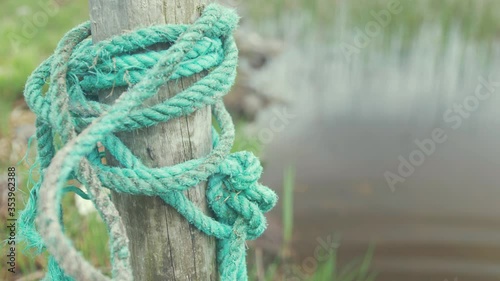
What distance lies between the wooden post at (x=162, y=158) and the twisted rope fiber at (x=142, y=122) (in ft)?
0.10

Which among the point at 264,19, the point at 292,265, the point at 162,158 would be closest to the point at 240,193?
the point at 162,158

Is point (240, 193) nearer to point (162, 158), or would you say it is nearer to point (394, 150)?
point (162, 158)


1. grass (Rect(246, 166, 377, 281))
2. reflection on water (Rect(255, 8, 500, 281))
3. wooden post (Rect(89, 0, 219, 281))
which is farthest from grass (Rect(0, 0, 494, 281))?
wooden post (Rect(89, 0, 219, 281))

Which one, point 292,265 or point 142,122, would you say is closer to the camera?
point 142,122

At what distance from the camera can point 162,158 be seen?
1.15 meters

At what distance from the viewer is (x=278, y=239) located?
3.56m

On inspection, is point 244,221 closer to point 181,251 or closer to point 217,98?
point 181,251

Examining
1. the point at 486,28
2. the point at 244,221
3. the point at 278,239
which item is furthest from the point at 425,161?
the point at 244,221

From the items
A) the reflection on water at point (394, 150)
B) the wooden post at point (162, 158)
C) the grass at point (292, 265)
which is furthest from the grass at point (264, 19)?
the wooden post at point (162, 158)

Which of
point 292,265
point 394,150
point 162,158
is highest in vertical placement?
point 162,158

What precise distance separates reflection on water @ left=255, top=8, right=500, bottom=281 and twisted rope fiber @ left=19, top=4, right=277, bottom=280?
8.23 ft

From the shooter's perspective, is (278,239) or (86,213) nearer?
(86,213)

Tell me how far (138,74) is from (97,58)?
104 mm

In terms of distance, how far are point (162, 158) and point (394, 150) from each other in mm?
3994
